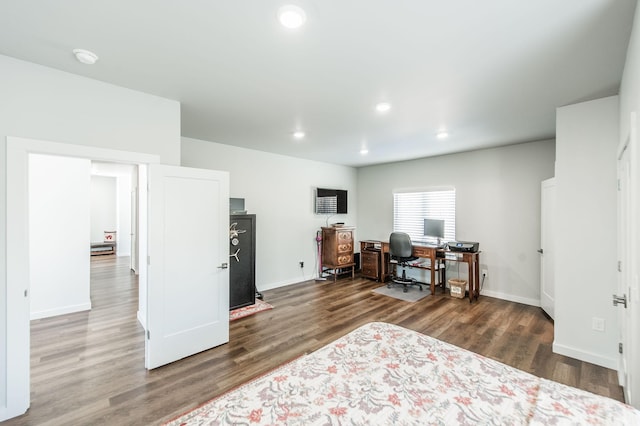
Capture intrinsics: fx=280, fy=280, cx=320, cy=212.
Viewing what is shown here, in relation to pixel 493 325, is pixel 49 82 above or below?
above

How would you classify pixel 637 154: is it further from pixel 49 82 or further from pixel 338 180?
pixel 338 180

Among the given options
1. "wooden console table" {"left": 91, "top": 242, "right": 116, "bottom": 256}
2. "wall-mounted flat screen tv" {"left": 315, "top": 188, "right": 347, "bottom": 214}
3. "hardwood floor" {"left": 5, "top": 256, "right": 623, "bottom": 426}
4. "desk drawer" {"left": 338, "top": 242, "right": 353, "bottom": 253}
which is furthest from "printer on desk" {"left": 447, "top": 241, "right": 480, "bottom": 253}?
"wooden console table" {"left": 91, "top": 242, "right": 116, "bottom": 256}

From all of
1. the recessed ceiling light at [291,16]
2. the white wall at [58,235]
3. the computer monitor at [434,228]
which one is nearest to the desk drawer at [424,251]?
the computer monitor at [434,228]

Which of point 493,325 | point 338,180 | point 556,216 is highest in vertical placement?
point 338,180

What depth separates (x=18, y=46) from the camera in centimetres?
193

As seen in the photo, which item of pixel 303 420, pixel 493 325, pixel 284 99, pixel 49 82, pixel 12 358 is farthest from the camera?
pixel 493 325

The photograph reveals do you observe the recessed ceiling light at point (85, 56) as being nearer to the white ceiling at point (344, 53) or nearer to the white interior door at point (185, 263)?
the white ceiling at point (344, 53)

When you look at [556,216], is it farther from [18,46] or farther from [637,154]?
[18,46]

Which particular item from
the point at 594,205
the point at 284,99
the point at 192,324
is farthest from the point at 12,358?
the point at 594,205

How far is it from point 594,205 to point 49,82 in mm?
4951

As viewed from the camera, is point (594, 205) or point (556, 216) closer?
point (594, 205)

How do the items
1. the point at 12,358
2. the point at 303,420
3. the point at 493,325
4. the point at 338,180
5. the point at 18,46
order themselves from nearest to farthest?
the point at 303,420 < the point at 18,46 < the point at 12,358 < the point at 493,325 < the point at 338,180

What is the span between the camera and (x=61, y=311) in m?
4.05

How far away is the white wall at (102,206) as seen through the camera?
9359 mm
